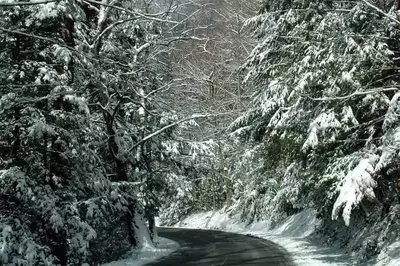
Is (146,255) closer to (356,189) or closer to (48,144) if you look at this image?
(48,144)

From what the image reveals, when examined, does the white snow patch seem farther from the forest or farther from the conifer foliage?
the conifer foliage

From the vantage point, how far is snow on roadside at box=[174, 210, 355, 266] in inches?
563

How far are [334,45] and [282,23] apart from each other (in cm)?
391

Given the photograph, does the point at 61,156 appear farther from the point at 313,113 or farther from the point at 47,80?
the point at 313,113

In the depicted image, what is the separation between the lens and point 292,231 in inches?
934

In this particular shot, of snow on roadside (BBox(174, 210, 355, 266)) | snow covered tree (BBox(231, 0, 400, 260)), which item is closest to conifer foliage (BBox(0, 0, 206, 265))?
snow covered tree (BBox(231, 0, 400, 260))

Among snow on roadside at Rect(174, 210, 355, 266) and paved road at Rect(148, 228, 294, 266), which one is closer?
snow on roadside at Rect(174, 210, 355, 266)

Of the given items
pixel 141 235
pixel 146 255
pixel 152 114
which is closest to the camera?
pixel 152 114

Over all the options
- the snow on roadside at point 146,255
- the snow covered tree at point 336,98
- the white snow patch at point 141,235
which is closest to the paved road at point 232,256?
the snow on roadside at point 146,255

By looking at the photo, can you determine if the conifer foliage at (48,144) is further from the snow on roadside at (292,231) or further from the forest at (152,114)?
the snow on roadside at (292,231)

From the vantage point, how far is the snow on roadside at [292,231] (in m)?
14.3

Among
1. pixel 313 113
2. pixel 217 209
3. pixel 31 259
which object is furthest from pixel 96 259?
pixel 217 209

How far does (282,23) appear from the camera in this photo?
16016mm

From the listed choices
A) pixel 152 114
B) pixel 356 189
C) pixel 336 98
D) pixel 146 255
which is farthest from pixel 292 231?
pixel 356 189
